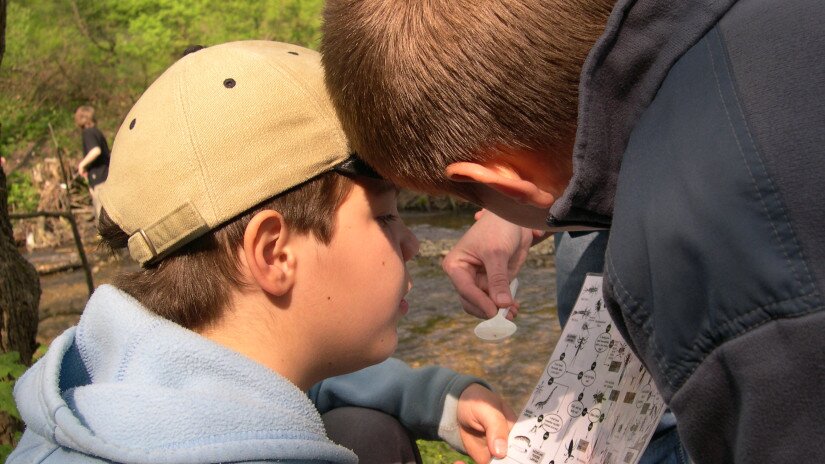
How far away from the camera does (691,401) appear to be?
3.38 ft

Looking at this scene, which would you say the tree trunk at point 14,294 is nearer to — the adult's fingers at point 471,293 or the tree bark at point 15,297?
the tree bark at point 15,297

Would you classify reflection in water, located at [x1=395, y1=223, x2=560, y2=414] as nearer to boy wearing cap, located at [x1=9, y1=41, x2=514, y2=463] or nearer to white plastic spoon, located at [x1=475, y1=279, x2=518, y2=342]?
white plastic spoon, located at [x1=475, y1=279, x2=518, y2=342]

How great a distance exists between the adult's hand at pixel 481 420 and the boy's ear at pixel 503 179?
0.65 m

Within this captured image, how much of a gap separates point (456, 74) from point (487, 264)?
0.93 metres

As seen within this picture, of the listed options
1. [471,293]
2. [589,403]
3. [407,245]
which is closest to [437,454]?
[471,293]

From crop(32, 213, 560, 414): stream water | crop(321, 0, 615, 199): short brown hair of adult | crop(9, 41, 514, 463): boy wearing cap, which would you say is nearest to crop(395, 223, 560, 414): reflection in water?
crop(32, 213, 560, 414): stream water

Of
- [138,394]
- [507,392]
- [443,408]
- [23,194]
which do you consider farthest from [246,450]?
[23,194]

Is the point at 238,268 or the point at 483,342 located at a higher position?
the point at 238,268

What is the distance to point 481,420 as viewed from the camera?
1.88 meters

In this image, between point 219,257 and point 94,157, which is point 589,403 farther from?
point 94,157

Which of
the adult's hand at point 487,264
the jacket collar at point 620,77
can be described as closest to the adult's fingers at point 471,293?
the adult's hand at point 487,264

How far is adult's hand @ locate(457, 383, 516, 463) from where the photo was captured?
5.94 feet

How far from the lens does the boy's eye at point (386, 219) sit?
1.77 meters

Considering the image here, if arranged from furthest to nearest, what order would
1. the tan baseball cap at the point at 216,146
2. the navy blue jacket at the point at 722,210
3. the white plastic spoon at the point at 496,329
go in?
the white plastic spoon at the point at 496,329
the tan baseball cap at the point at 216,146
the navy blue jacket at the point at 722,210
